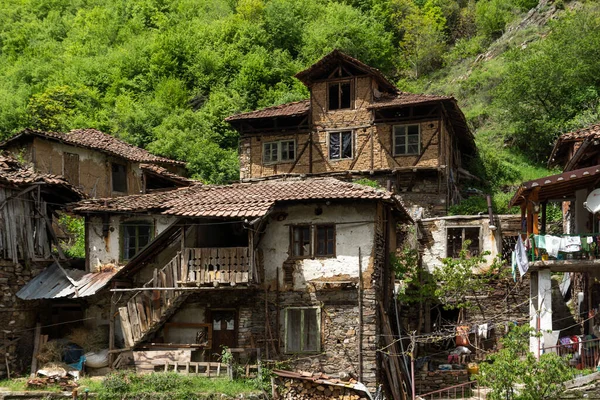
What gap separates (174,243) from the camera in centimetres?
2578

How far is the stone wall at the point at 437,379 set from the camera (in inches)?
1007

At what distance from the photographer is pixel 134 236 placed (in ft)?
87.5

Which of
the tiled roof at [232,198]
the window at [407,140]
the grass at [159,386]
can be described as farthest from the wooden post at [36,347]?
the window at [407,140]

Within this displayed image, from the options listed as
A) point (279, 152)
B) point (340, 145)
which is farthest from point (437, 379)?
point (279, 152)

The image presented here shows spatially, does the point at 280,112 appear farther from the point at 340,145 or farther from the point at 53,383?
the point at 53,383

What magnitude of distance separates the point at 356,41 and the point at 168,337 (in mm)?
40832

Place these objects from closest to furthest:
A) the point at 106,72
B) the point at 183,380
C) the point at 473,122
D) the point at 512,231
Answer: the point at 183,380
the point at 512,231
the point at 473,122
the point at 106,72

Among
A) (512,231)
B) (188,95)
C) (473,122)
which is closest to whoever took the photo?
(512,231)

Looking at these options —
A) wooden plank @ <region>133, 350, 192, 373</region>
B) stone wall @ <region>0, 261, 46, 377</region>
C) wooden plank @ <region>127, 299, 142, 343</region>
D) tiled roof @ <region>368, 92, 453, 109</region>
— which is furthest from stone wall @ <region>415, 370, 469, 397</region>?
stone wall @ <region>0, 261, 46, 377</region>

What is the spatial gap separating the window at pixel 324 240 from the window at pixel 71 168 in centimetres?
1325

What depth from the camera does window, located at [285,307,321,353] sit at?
2425 cm

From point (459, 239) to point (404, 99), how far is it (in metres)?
7.96

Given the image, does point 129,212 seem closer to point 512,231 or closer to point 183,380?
point 183,380

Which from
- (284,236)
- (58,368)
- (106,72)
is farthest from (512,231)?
(106,72)
